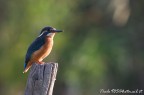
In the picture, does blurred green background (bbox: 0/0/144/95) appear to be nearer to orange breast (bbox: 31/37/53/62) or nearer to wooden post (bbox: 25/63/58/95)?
orange breast (bbox: 31/37/53/62)

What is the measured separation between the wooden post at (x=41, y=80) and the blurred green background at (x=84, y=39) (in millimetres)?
11794

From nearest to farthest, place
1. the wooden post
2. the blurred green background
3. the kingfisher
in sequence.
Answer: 1. the wooden post
2. the kingfisher
3. the blurred green background

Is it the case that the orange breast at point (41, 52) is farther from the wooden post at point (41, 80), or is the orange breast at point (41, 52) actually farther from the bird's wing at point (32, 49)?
the wooden post at point (41, 80)

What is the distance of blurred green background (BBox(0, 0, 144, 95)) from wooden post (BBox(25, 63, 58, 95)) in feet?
38.7

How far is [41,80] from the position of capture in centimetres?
835

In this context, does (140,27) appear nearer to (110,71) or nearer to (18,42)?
(110,71)

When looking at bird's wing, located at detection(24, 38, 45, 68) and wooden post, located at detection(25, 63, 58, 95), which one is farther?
bird's wing, located at detection(24, 38, 45, 68)

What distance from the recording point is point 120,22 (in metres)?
22.0

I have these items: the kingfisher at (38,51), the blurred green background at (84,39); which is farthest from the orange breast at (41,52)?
the blurred green background at (84,39)

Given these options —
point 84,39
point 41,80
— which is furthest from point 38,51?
point 84,39

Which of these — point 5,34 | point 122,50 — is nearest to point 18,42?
point 5,34

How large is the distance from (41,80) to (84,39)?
46.8 ft

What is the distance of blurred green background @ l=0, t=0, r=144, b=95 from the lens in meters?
20.7

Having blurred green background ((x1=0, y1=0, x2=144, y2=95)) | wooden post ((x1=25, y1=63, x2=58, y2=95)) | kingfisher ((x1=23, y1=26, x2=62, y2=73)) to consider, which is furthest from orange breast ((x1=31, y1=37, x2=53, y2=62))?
blurred green background ((x1=0, y1=0, x2=144, y2=95))
